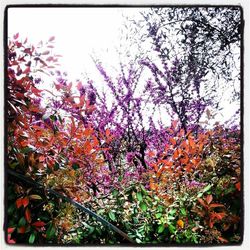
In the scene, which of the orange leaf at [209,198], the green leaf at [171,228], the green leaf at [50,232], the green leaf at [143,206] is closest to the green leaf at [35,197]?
the green leaf at [50,232]

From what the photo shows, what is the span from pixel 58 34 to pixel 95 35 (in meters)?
0.16

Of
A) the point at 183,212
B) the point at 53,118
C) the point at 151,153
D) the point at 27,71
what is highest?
the point at 27,71

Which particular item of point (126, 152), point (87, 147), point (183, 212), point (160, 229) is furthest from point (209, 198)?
point (87, 147)

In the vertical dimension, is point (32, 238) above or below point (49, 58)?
below

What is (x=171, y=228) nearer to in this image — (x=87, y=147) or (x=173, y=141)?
(x=173, y=141)

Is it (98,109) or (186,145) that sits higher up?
(98,109)

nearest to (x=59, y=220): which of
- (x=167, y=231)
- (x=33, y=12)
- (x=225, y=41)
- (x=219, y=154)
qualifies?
(x=167, y=231)

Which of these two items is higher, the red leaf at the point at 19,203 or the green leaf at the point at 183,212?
the red leaf at the point at 19,203

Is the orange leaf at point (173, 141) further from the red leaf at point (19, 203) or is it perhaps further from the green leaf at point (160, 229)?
the red leaf at point (19, 203)

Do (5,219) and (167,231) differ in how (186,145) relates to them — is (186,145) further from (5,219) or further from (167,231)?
(5,219)

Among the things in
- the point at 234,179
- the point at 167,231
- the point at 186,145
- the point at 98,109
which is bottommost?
the point at 167,231

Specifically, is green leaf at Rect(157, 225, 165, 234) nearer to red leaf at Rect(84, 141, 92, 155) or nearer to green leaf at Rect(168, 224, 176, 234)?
green leaf at Rect(168, 224, 176, 234)

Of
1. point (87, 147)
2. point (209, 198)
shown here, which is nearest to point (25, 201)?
point (87, 147)

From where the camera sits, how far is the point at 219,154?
224 centimetres
